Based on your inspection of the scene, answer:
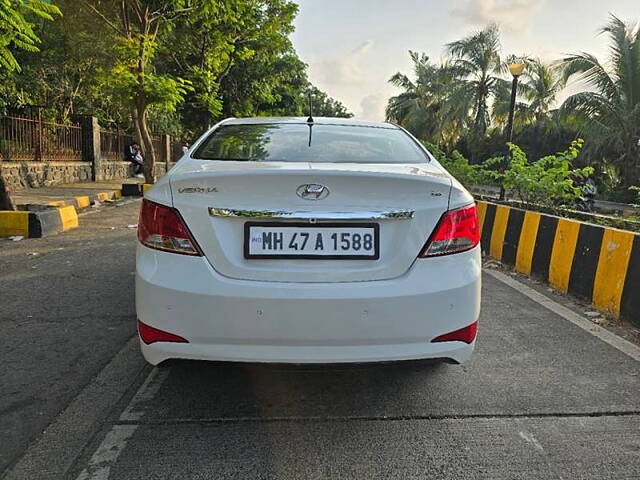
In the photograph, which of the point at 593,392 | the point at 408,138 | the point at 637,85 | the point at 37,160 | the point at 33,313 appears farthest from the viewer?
the point at 637,85

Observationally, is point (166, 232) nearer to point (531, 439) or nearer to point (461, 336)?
point (461, 336)

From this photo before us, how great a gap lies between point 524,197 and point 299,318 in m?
7.06

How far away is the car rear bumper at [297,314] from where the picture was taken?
7.47 feet

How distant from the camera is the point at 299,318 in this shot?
2279 mm

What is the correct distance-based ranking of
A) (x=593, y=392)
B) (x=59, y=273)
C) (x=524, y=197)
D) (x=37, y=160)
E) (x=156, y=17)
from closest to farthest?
1. (x=593, y=392)
2. (x=59, y=273)
3. (x=524, y=197)
4. (x=156, y=17)
5. (x=37, y=160)

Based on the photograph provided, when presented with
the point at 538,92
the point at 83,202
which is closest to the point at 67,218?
the point at 83,202

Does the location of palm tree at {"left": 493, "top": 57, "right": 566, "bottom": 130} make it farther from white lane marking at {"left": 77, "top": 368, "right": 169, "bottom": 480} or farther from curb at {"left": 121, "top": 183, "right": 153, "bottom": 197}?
white lane marking at {"left": 77, "top": 368, "right": 169, "bottom": 480}

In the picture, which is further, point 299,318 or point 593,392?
point 593,392

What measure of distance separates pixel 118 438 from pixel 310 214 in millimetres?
1303

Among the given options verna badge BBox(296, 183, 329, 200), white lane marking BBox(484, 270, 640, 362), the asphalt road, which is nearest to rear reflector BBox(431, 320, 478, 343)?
the asphalt road

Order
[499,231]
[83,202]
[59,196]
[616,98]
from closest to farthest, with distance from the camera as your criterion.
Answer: [499,231], [83,202], [59,196], [616,98]

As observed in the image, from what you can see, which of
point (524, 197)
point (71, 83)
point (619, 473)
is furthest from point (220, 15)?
point (619, 473)

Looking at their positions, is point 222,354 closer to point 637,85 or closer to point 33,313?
point 33,313

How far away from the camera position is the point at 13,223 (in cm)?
736
